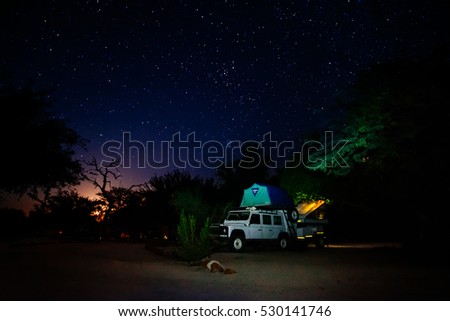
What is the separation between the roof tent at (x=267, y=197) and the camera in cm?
2905

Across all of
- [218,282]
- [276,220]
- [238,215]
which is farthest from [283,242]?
[218,282]

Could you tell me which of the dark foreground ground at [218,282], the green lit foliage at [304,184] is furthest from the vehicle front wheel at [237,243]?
the green lit foliage at [304,184]

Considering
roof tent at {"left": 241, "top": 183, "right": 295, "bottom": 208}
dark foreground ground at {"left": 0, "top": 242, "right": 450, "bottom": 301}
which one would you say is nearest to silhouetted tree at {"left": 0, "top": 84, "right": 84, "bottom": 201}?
dark foreground ground at {"left": 0, "top": 242, "right": 450, "bottom": 301}

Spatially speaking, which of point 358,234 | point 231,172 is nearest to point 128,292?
point 358,234

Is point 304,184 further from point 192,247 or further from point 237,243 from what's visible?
point 192,247

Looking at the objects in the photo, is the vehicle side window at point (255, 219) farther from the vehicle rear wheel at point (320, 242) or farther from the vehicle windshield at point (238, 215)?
the vehicle rear wheel at point (320, 242)

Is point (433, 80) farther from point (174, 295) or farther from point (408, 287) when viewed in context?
point (174, 295)

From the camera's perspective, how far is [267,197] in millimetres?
28984

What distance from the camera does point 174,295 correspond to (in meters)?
7.58

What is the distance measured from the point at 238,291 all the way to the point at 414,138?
1230 centimetres

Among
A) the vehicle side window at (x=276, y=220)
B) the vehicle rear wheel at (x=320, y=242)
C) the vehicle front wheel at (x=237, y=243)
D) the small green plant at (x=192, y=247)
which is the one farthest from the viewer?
the vehicle rear wheel at (x=320, y=242)

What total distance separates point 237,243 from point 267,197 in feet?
30.4

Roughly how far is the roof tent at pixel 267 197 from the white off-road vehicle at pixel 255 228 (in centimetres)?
568
